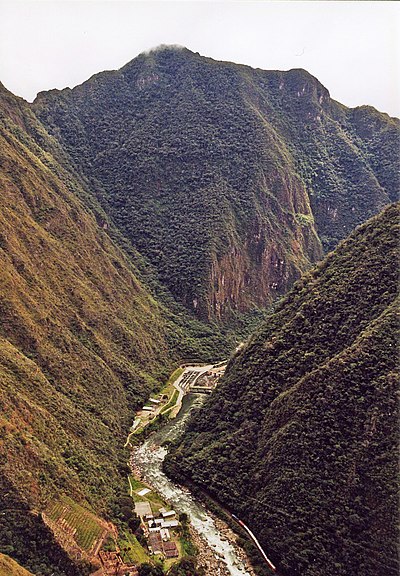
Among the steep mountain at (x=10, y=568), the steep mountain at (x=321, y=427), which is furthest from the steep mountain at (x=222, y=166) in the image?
the steep mountain at (x=10, y=568)

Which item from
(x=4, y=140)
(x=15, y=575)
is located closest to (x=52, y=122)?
(x=4, y=140)

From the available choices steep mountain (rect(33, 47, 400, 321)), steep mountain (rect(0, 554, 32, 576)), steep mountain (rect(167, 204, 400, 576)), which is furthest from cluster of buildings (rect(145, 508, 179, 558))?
steep mountain (rect(33, 47, 400, 321))

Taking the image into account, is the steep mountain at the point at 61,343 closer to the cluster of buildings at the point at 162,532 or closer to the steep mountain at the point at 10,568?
the steep mountain at the point at 10,568

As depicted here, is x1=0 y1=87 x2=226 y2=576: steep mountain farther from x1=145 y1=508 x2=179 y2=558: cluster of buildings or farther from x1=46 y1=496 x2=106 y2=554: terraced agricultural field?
x1=145 y1=508 x2=179 y2=558: cluster of buildings

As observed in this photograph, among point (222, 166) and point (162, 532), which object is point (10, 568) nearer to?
point (162, 532)

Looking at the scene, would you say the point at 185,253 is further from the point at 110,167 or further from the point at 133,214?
the point at 110,167

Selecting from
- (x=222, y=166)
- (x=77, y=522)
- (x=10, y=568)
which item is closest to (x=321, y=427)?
(x=77, y=522)
